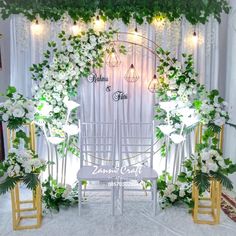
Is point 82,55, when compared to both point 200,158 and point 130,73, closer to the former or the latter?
point 130,73

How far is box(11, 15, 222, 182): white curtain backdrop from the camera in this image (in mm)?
3201

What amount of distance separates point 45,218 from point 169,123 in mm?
1514

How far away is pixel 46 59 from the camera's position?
325cm

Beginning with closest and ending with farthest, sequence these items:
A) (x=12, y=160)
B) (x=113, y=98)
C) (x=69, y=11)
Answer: (x=12, y=160) < (x=69, y=11) < (x=113, y=98)

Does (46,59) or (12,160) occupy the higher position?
(46,59)

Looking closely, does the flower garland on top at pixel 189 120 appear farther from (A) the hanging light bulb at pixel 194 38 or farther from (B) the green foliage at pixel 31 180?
(B) the green foliage at pixel 31 180

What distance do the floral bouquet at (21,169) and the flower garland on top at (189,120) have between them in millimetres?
1264

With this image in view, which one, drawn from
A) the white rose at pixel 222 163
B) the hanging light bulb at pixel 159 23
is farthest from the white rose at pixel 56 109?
the white rose at pixel 222 163

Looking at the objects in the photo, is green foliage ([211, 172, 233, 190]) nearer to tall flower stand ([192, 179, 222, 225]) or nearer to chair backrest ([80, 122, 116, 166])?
tall flower stand ([192, 179, 222, 225])

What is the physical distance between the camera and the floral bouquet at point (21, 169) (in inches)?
91.9

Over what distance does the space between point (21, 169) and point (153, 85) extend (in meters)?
1.67

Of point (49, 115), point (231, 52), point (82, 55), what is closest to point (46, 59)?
point (82, 55)

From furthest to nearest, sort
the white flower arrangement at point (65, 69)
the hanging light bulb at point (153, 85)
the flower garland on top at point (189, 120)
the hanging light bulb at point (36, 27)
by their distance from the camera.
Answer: the hanging light bulb at point (153, 85)
the hanging light bulb at point (36, 27)
the white flower arrangement at point (65, 69)
the flower garland on top at point (189, 120)

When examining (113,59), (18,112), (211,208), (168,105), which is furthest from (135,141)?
(18,112)
